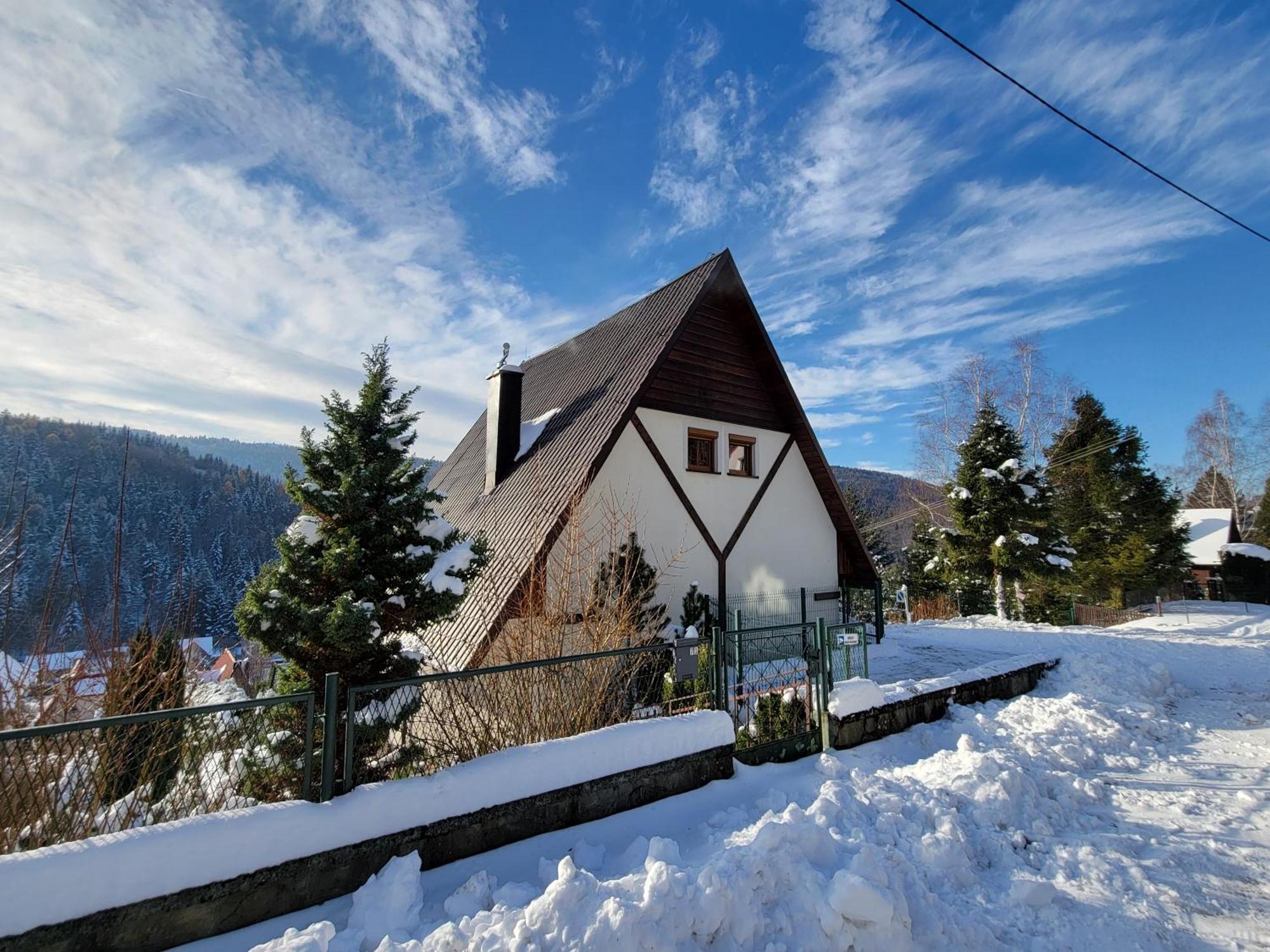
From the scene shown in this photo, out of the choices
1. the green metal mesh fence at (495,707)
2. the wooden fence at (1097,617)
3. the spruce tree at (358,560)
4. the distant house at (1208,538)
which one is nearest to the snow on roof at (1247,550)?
the distant house at (1208,538)

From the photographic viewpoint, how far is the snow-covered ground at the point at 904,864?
9.81 feet

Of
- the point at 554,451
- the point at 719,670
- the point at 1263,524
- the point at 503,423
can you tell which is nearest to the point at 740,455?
the point at 554,451

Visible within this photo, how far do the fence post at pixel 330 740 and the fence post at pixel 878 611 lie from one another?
40.5 feet

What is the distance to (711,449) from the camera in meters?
11.9

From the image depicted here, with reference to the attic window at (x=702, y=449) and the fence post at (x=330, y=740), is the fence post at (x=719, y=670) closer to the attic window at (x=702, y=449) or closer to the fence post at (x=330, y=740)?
the fence post at (x=330, y=740)

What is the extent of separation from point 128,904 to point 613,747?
291 centimetres

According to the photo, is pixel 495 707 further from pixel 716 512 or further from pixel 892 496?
pixel 892 496

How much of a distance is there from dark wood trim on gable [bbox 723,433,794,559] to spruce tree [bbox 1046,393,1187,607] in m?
17.6

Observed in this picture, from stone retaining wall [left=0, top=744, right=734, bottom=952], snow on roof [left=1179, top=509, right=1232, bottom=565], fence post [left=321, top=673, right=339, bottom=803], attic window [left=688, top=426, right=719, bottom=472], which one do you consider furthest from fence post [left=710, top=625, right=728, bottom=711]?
snow on roof [left=1179, top=509, right=1232, bottom=565]

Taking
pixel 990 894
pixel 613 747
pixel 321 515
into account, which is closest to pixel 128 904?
pixel 613 747

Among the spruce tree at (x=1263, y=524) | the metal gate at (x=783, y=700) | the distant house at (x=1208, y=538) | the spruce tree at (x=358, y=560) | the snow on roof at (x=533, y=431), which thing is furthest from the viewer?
the distant house at (x=1208, y=538)

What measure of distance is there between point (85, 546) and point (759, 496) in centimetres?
1013

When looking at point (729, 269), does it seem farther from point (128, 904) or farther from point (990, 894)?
point (128, 904)

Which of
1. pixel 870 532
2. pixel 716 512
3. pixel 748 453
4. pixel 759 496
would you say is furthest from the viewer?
pixel 870 532
